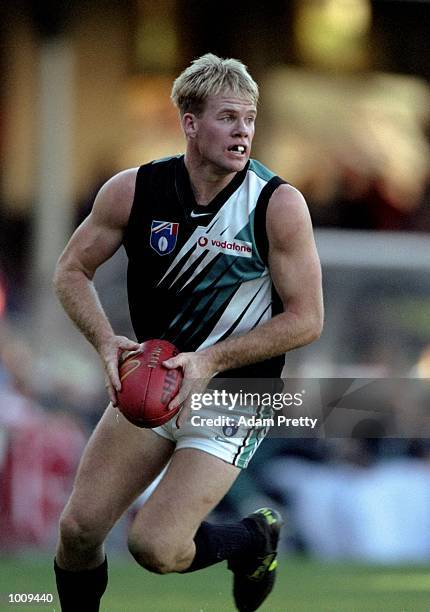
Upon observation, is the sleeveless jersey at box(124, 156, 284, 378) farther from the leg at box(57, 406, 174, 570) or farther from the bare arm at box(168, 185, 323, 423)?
the leg at box(57, 406, 174, 570)

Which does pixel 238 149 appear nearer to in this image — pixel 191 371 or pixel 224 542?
pixel 191 371

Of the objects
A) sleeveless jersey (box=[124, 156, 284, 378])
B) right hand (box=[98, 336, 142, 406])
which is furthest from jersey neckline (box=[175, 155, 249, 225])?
right hand (box=[98, 336, 142, 406])

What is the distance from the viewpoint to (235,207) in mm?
5840

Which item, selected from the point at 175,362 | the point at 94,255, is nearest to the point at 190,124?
the point at 94,255

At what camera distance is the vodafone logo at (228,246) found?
580cm

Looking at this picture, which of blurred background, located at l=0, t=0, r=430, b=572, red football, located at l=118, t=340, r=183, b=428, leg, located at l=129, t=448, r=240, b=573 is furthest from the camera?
blurred background, located at l=0, t=0, r=430, b=572

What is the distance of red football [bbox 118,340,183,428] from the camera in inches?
217

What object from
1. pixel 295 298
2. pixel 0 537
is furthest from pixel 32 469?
pixel 295 298

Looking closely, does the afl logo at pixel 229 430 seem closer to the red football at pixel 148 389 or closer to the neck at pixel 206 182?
the red football at pixel 148 389

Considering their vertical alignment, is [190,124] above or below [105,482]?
above

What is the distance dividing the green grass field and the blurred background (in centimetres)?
147

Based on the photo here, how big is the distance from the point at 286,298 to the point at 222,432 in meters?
0.61

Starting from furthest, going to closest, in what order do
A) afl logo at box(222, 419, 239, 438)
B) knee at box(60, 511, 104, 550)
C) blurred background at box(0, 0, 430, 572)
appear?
1. blurred background at box(0, 0, 430, 572)
2. afl logo at box(222, 419, 239, 438)
3. knee at box(60, 511, 104, 550)

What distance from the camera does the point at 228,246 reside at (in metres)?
5.82
